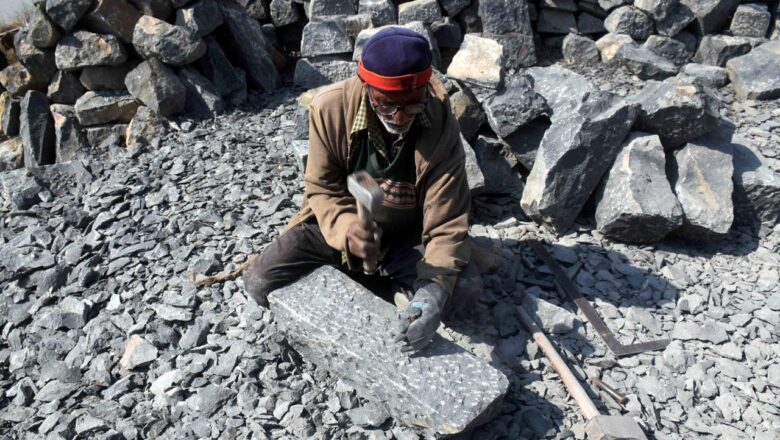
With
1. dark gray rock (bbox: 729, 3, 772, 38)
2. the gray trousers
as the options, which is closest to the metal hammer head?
the gray trousers

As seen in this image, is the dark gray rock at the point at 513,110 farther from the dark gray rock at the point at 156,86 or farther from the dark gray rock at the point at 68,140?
the dark gray rock at the point at 68,140

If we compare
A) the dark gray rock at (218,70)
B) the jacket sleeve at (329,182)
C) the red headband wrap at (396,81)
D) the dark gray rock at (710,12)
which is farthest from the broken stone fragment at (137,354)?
the dark gray rock at (710,12)

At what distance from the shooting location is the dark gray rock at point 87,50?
521cm

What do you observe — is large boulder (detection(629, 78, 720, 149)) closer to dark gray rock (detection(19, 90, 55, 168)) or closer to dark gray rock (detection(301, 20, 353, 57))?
dark gray rock (detection(301, 20, 353, 57))

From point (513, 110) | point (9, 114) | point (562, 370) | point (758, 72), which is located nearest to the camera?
point (562, 370)

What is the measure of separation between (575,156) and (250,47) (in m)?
3.35

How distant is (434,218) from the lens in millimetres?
3168

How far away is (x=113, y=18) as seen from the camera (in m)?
Answer: 5.19

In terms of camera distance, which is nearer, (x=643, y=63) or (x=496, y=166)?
(x=496, y=166)

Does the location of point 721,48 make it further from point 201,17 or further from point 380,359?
point 380,359

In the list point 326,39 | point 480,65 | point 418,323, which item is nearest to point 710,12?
point 480,65

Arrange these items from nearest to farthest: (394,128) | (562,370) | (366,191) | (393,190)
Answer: (366,191), (394,128), (562,370), (393,190)

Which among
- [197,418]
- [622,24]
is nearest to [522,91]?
[622,24]

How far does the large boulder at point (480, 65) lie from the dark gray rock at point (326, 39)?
1.39 m
